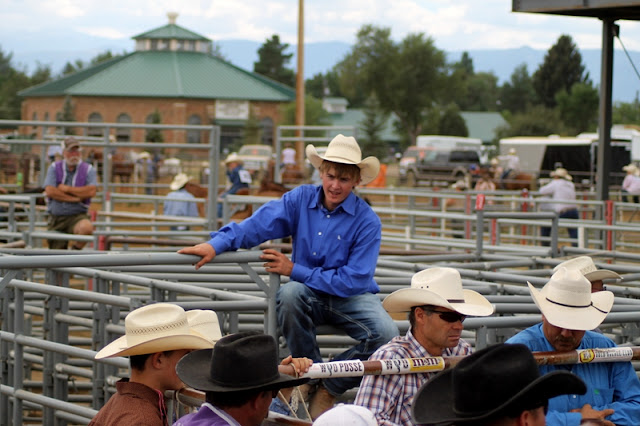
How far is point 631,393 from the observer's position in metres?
4.03

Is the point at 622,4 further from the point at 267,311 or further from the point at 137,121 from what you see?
the point at 137,121

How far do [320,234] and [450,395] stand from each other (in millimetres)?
2215

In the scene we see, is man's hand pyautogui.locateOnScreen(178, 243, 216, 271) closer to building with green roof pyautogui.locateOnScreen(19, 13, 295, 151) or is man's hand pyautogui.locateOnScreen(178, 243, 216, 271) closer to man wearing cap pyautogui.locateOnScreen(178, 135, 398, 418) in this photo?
man wearing cap pyautogui.locateOnScreen(178, 135, 398, 418)

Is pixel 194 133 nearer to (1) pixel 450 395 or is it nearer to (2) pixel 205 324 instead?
(2) pixel 205 324

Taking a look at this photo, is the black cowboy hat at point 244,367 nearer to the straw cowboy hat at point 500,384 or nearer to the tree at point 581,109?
the straw cowboy hat at point 500,384

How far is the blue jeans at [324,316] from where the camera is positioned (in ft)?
15.8

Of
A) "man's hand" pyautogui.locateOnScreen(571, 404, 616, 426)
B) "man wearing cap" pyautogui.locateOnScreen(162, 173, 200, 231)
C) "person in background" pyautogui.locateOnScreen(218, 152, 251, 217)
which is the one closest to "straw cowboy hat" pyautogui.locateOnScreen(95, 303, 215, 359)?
"man's hand" pyautogui.locateOnScreen(571, 404, 616, 426)

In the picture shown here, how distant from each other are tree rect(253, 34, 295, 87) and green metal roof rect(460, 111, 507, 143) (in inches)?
944

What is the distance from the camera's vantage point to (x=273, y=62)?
122312mm

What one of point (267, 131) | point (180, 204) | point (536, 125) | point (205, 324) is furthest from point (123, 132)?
point (205, 324)

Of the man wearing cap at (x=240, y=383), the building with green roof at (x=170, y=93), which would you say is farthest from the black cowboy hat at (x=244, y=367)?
the building with green roof at (x=170, y=93)

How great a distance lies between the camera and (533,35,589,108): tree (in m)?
104

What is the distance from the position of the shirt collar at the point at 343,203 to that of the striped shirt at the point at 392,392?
1274 millimetres

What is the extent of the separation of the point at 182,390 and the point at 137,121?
66359 millimetres
